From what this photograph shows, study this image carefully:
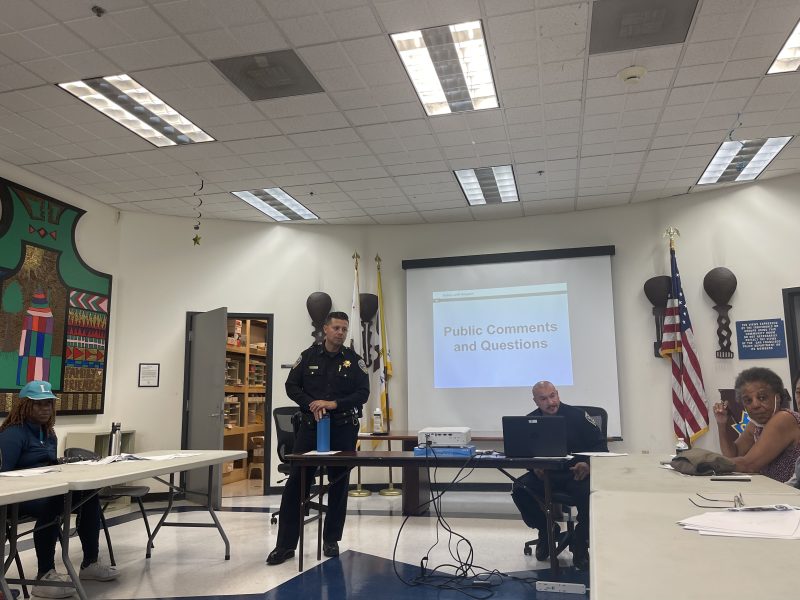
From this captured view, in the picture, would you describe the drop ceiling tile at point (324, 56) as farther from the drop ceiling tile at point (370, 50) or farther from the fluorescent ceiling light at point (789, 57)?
the fluorescent ceiling light at point (789, 57)

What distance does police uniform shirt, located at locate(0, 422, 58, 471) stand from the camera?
10.9ft

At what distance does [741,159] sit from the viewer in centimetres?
591

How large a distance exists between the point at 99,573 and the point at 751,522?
354 centimetres

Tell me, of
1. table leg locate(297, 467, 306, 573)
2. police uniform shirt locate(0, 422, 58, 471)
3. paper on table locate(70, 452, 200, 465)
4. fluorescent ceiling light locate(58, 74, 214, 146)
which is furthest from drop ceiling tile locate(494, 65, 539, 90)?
police uniform shirt locate(0, 422, 58, 471)

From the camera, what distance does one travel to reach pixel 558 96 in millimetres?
4594

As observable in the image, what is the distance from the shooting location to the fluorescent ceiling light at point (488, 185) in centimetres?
618

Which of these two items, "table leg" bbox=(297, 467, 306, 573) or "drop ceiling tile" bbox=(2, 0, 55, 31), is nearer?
"drop ceiling tile" bbox=(2, 0, 55, 31)

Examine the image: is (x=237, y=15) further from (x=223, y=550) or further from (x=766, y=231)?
(x=766, y=231)

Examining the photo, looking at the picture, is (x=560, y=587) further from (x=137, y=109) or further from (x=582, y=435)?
(x=137, y=109)

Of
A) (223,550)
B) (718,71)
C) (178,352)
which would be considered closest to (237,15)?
(718,71)

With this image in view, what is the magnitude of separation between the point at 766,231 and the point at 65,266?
726 cm

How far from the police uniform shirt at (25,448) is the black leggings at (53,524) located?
0.24m

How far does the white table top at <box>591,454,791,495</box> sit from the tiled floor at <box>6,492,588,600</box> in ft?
3.05

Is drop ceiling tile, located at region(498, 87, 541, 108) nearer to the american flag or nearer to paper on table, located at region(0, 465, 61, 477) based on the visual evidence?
the american flag
